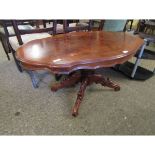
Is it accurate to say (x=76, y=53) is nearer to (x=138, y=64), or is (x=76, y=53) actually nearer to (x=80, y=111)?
(x=80, y=111)

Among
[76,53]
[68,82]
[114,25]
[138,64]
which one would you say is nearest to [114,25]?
[114,25]

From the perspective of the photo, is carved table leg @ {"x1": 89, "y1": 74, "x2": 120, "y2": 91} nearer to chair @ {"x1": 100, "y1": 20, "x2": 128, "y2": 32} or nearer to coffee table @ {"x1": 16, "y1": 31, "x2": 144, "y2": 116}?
coffee table @ {"x1": 16, "y1": 31, "x2": 144, "y2": 116}

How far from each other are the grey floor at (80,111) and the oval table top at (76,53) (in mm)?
577

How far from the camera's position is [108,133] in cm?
125

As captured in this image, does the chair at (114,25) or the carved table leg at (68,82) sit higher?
the chair at (114,25)

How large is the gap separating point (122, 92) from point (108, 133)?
577 millimetres

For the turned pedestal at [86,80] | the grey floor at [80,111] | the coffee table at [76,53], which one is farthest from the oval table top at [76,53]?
the grey floor at [80,111]

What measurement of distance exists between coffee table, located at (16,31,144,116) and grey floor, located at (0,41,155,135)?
156mm

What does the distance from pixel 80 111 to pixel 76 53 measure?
0.62 meters

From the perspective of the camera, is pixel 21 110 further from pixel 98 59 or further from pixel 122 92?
pixel 122 92

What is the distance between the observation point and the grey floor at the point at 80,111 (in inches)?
50.9

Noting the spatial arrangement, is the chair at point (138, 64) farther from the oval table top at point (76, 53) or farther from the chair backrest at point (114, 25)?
the oval table top at point (76, 53)
